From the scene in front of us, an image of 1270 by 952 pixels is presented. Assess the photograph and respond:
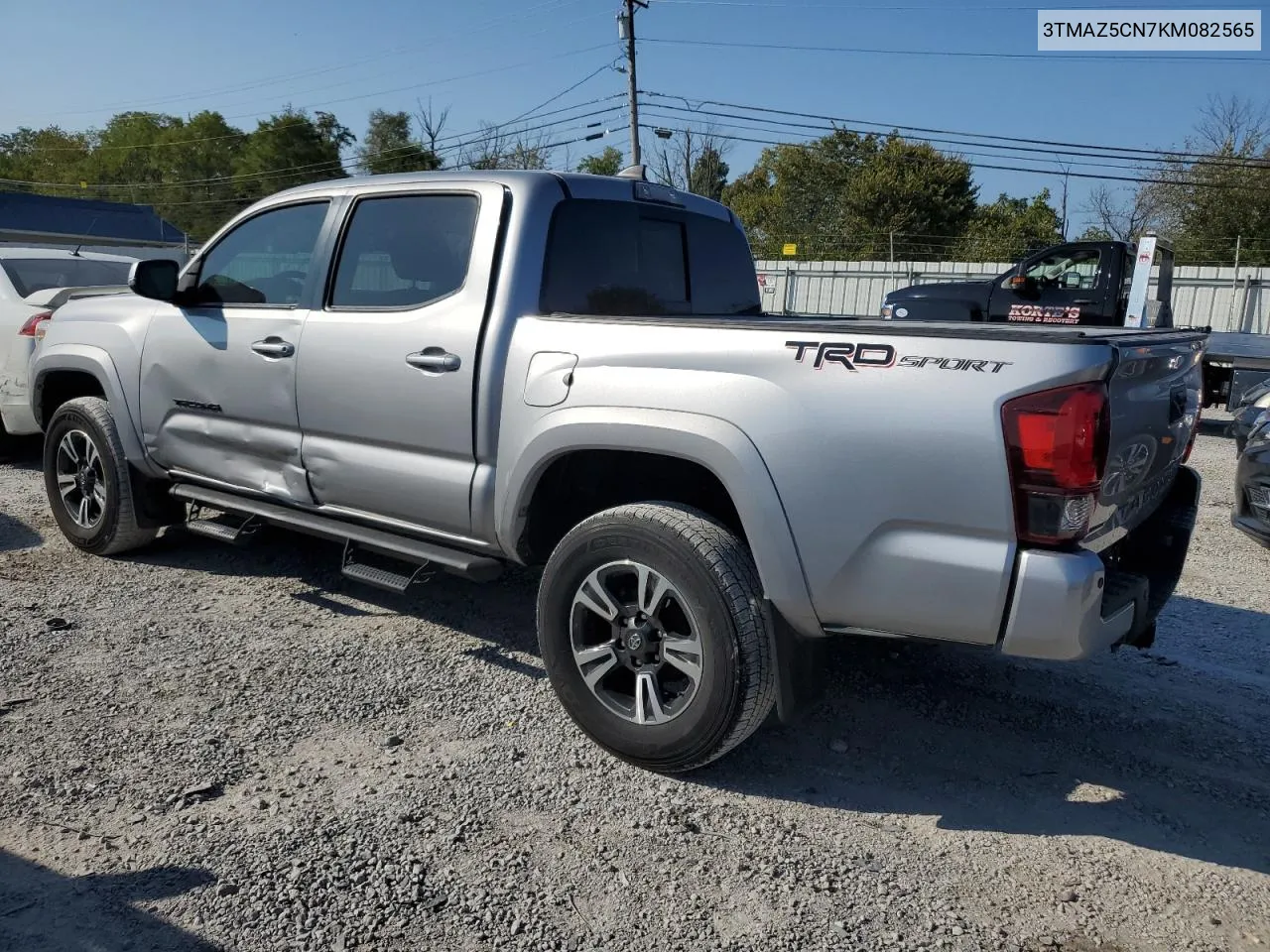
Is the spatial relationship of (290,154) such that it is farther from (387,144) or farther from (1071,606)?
(1071,606)

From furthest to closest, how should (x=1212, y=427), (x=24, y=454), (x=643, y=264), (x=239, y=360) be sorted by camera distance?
(x=1212, y=427) → (x=24, y=454) → (x=239, y=360) → (x=643, y=264)

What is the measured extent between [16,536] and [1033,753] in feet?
18.5

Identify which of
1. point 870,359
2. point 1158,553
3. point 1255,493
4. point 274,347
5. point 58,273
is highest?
point 58,273

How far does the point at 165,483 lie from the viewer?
534 centimetres

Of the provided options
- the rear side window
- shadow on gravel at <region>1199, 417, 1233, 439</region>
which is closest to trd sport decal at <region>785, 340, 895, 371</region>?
the rear side window

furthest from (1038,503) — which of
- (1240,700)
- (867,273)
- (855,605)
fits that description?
(867,273)

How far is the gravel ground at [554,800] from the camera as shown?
2574mm

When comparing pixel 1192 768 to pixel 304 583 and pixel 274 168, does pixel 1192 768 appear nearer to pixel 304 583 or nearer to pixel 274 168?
pixel 304 583

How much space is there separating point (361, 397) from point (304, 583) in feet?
5.33

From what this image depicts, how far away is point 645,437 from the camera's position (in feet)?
10.4

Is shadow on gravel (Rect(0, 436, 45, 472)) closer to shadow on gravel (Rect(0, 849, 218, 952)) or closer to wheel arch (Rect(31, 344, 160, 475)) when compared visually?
wheel arch (Rect(31, 344, 160, 475))

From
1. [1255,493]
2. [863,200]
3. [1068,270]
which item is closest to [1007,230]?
[863,200]

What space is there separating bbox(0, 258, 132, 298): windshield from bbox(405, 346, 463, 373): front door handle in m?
5.38

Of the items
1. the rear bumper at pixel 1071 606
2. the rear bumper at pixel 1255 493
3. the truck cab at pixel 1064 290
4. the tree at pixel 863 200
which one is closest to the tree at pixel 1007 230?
the tree at pixel 863 200
